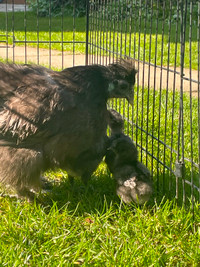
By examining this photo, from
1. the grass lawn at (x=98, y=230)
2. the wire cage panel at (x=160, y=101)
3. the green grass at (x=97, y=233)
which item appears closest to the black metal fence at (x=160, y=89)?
the wire cage panel at (x=160, y=101)

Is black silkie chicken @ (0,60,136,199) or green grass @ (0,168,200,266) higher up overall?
black silkie chicken @ (0,60,136,199)

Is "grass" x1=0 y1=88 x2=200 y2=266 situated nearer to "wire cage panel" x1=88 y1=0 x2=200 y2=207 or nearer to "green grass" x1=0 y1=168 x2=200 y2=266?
"green grass" x1=0 y1=168 x2=200 y2=266

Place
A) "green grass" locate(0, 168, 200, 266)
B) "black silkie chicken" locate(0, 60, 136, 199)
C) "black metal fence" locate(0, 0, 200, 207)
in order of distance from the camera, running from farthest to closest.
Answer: "black silkie chicken" locate(0, 60, 136, 199) → "black metal fence" locate(0, 0, 200, 207) → "green grass" locate(0, 168, 200, 266)

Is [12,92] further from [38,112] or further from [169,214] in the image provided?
[169,214]

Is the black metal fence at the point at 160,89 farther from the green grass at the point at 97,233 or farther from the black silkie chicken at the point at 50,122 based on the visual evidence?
the black silkie chicken at the point at 50,122

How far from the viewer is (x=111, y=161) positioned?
11.6 ft

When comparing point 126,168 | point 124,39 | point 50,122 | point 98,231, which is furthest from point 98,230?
point 124,39

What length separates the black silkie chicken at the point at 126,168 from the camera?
10.4ft

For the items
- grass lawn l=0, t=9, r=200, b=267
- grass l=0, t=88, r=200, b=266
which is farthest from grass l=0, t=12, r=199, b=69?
grass l=0, t=88, r=200, b=266

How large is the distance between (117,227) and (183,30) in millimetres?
1275

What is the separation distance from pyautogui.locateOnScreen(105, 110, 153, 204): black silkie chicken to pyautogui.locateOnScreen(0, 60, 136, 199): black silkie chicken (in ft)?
0.67

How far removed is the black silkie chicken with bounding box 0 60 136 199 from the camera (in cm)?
309

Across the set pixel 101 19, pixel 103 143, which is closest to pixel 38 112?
pixel 103 143

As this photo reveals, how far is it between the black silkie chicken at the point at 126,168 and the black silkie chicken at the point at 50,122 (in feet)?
0.67
